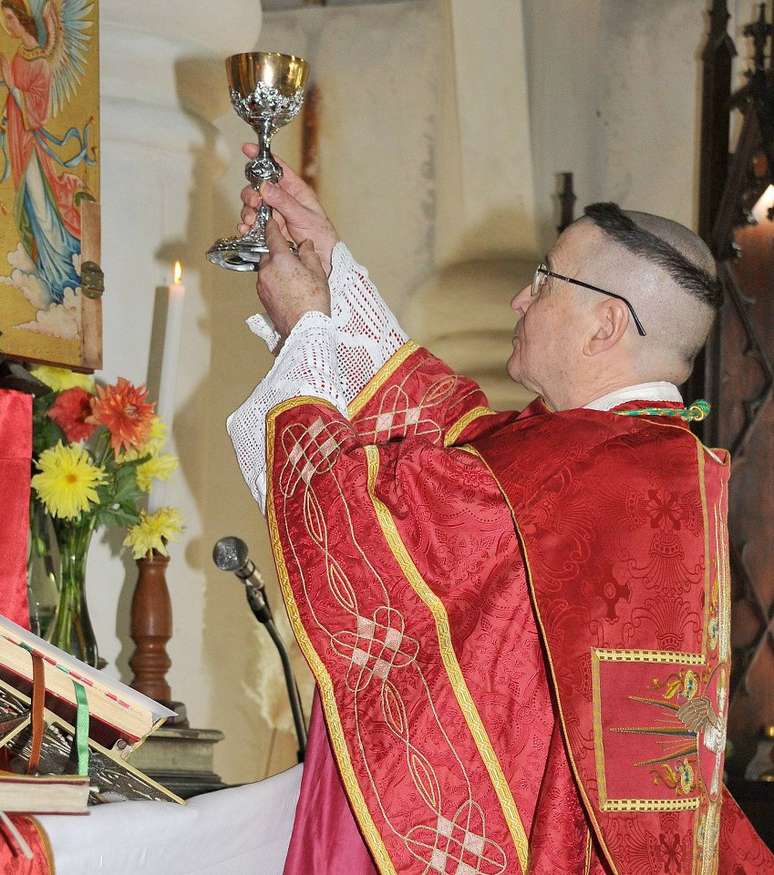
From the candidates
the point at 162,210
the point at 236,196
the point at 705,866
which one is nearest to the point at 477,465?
the point at 705,866

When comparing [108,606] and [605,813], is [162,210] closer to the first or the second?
[108,606]

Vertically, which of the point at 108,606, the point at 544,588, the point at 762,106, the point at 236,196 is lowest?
the point at 108,606

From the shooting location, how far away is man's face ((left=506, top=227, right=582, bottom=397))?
1.91 m

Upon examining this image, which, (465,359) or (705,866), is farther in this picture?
(465,359)

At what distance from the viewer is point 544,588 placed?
5.33 feet

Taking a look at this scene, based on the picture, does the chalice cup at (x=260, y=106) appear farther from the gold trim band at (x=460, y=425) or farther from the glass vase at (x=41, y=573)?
the glass vase at (x=41, y=573)

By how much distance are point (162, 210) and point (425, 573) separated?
234 cm

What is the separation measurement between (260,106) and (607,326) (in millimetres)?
613

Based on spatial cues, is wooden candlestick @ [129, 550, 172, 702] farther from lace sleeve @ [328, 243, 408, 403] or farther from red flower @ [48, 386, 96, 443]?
lace sleeve @ [328, 243, 408, 403]

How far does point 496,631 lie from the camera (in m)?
1.68

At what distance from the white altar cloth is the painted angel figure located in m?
0.97

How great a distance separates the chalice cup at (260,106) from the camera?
1865 millimetres

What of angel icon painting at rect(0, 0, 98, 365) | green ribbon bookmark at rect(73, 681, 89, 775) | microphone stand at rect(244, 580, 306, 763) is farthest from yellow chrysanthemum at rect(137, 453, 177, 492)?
green ribbon bookmark at rect(73, 681, 89, 775)

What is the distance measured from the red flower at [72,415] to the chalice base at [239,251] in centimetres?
58
